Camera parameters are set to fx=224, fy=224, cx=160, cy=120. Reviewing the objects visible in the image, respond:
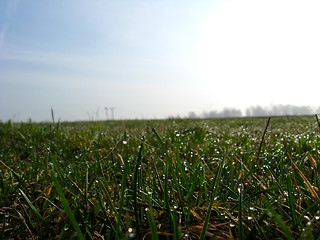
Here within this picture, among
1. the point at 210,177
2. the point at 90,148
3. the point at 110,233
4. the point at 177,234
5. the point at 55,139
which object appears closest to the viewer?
the point at 177,234

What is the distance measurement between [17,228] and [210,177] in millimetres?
1291

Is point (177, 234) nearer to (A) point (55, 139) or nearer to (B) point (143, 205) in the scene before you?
(B) point (143, 205)

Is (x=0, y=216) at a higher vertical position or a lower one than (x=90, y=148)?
lower

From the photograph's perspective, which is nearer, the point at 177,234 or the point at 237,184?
the point at 177,234

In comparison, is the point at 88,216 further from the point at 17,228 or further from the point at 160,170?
the point at 160,170

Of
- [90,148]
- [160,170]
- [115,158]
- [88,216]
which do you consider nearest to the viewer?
[88,216]

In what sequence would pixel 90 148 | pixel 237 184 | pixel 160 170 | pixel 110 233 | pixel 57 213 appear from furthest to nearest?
pixel 90 148 < pixel 160 170 < pixel 237 184 < pixel 57 213 < pixel 110 233

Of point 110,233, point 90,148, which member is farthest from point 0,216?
point 90,148

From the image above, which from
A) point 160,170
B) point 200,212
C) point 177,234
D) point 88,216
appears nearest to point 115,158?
point 160,170

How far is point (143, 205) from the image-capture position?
3.74 ft

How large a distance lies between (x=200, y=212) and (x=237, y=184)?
43 cm

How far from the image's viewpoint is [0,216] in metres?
1.38

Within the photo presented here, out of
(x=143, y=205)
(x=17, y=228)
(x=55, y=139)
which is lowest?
(x=17, y=228)

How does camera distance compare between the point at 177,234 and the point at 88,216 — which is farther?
the point at 88,216
